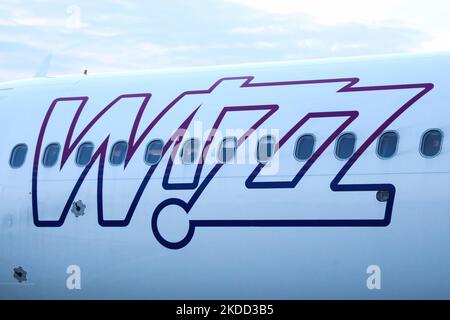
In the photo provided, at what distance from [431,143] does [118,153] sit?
224 inches

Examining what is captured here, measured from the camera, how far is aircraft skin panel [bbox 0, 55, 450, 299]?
15054 millimetres

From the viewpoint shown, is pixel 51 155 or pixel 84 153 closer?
pixel 84 153

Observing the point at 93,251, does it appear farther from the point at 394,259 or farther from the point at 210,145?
the point at 394,259

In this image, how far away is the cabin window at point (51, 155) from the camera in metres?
18.2

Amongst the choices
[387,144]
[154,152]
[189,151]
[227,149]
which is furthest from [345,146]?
[154,152]

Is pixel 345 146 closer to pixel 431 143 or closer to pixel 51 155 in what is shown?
pixel 431 143

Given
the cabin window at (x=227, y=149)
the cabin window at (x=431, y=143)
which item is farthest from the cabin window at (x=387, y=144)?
the cabin window at (x=227, y=149)

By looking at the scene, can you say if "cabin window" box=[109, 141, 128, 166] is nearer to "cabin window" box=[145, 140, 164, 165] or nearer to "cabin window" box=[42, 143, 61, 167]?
"cabin window" box=[145, 140, 164, 165]

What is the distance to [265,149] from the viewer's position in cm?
1625

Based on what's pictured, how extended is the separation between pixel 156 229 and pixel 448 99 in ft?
17.4

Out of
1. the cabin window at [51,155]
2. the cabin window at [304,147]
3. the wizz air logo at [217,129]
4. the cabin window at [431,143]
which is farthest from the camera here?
the cabin window at [51,155]

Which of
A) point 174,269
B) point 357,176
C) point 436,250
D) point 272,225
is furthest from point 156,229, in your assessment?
point 436,250

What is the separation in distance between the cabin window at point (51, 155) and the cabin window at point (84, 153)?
1.62 ft

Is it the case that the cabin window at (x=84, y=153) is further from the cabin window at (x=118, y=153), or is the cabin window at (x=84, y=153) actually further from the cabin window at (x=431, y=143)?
the cabin window at (x=431, y=143)
